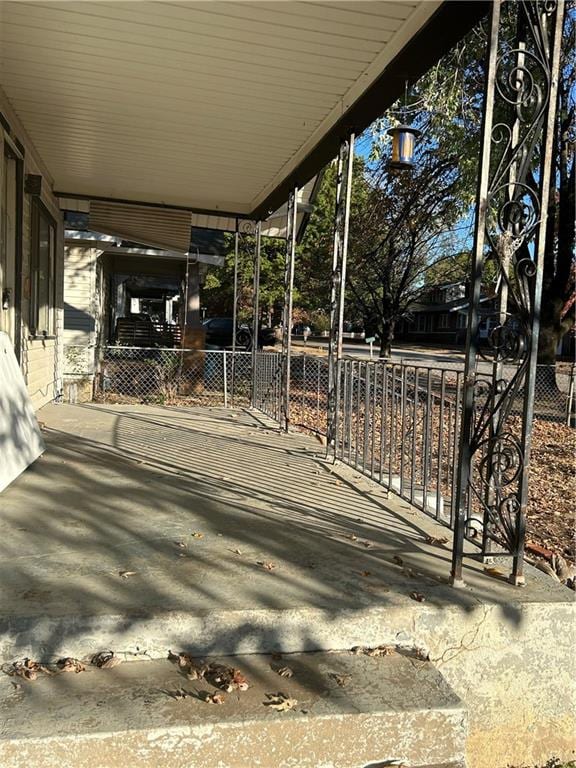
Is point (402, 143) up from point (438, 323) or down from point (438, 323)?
down

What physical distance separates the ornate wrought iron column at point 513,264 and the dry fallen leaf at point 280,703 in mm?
1050

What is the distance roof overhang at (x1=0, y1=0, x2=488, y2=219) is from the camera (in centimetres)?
369

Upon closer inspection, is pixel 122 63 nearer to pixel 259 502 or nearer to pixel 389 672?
pixel 259 502

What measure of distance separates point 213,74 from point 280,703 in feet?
13.4

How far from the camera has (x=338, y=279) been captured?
18.6ft

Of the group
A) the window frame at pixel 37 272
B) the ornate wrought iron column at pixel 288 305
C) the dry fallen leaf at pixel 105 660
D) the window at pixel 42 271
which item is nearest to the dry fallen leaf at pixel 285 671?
the dry fallen leaf at pixel 105 660

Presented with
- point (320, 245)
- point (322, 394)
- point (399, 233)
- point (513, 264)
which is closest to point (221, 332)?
point (320, 245)

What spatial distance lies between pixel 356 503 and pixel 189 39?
3.24 metres

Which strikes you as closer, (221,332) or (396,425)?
(396,425)

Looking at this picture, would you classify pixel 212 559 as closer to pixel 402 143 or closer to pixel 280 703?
pixel 280 703

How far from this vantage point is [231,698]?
7.07 feet

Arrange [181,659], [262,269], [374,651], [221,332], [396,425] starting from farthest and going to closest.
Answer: [221,332] → [262,269] → [396,425] → [374,651] → [181,659]

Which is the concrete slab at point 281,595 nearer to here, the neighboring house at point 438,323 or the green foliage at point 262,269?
the green foliage at point 262,269

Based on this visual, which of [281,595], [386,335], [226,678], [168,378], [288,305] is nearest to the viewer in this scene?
[226,678]
